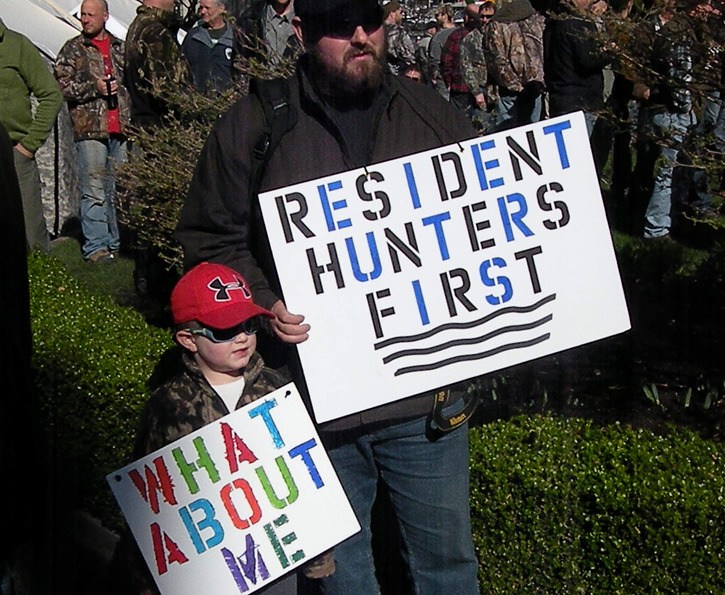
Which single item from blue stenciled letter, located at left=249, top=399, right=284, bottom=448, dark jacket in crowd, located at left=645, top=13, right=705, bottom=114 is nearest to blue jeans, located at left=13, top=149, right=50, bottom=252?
dark jacket in crowd, located at left=645, top=13, right=705, bottom=114

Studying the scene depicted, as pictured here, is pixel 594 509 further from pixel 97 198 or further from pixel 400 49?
pixel 400 49

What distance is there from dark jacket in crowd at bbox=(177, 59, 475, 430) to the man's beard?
57 millimetres

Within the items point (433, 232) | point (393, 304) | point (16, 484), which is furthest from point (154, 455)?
point (433, 232)

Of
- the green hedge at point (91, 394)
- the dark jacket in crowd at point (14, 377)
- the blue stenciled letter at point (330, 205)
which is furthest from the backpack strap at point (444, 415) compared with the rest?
the green hedge at point (91, 394)

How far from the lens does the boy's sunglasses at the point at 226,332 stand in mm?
3105

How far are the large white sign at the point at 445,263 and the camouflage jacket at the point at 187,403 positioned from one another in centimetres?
28

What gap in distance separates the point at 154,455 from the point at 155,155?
3486 mm

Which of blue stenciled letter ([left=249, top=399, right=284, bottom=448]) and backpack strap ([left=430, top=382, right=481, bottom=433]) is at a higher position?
blue stenciled letter ([left=249, top=399, right=284, bottom=448])

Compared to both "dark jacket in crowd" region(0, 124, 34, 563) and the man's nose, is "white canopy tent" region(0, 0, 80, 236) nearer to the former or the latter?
the man's nose

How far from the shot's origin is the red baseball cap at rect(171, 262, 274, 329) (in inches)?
120

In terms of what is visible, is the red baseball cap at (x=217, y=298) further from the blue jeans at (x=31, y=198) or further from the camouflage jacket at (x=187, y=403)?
the blue jeans at (x=31, y=198)

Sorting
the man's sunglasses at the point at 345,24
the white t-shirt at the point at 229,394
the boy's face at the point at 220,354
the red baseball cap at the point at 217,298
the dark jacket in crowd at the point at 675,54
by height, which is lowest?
the white t-shirt at the point at 229,394

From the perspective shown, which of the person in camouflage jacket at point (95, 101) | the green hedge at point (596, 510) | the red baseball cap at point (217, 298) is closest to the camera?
the red baseball cap at point (217, 298)

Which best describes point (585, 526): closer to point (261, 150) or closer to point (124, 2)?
point (261, 150)
